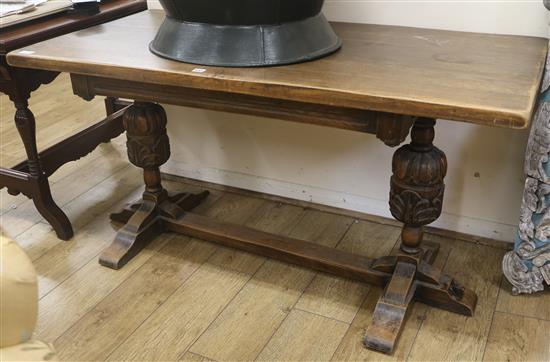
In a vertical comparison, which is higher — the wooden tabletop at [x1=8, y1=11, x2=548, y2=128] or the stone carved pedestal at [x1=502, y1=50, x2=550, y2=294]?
the wooden tabletop at [x1=8, y1=11, x2=548, y2=128]

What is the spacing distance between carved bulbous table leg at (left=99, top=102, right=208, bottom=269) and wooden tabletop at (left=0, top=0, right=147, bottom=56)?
12.7 inches

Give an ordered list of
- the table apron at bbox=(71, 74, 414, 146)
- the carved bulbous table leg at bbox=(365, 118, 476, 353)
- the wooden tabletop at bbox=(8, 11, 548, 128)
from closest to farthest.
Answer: the wooden tabletop at bbox=(8, 11, 548, 128)
the table apron at bbox=(71, 74, 414, 146)
the carved bulbous table leg at bbox=(365, 118, 476, 353)

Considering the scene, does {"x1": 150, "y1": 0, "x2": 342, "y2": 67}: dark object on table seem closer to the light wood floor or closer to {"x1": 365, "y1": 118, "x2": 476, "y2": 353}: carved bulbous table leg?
{"x1": 365, "y1": 118, "x2": 476, "y2": 353}: carved bulbous table leg

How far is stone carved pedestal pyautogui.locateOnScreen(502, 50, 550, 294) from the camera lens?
4.62ft

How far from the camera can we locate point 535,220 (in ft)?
4.94

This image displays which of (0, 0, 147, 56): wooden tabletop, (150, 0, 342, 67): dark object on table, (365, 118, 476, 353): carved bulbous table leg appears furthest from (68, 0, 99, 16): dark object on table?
(365, 118, 476, 353): carved bulbous table leg

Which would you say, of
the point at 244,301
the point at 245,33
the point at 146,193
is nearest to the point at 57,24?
the point at 146,193

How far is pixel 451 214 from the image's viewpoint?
1842 mm

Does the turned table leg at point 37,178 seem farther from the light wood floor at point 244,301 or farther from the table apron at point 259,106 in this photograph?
the table apron at point 259,106

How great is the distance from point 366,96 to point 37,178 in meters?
1.16

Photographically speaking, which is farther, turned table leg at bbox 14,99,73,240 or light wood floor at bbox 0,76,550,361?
turned table leg at bbox 14,99,73,240

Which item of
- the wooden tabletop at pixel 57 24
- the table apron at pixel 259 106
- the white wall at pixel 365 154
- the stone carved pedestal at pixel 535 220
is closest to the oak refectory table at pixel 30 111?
the wooden tabletop at pixel 57 24

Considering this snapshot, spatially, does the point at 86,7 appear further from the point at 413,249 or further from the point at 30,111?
Result: the point at 413,249

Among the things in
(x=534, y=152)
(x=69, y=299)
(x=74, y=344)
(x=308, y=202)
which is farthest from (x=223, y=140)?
(x=534, y=152)
